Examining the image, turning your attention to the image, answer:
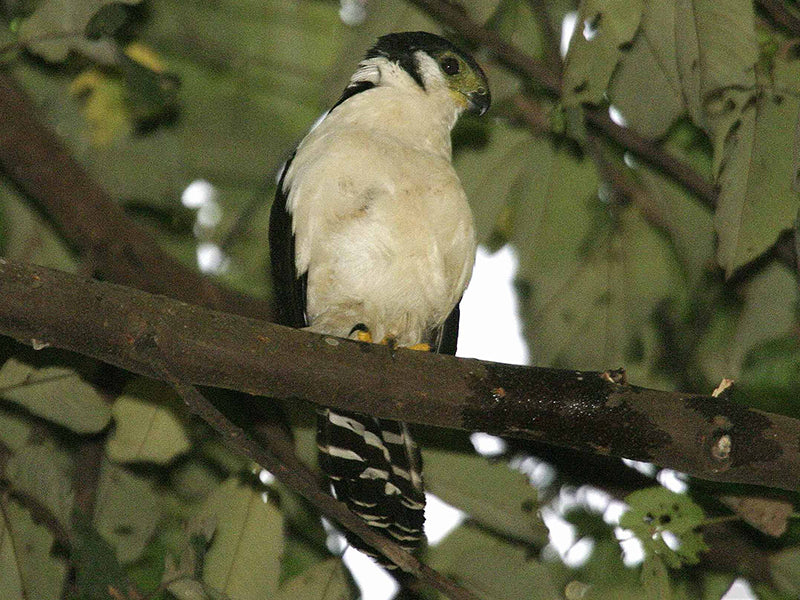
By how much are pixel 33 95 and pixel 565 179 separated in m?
2.12

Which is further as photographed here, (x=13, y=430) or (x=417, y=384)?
(x=13, y=430)

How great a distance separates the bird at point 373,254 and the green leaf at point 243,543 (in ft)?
0.76

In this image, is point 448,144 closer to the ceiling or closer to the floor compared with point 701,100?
closer to the floor

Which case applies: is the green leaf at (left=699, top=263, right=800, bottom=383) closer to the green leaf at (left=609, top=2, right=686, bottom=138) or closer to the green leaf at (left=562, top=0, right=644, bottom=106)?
the green leaf at (left=609, top=2, right=686, bottom=138)

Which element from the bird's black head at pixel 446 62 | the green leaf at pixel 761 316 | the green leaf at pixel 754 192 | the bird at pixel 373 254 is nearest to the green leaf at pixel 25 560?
the bird at pixel 373 254

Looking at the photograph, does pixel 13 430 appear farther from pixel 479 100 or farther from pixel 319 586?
pixel 479 100

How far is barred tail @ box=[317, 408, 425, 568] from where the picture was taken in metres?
3.03

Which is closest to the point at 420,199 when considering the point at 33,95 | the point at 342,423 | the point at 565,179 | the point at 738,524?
the point at 342,423

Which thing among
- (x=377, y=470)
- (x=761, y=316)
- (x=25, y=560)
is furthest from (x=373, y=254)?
(x=761, y=316)

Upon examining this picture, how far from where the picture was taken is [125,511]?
3.50 m

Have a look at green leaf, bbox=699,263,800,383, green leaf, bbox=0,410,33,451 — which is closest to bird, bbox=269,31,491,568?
green leaf, bbox=0,410,33,451

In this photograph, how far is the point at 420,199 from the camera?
3.23 metres

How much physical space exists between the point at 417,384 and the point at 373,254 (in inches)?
34.1

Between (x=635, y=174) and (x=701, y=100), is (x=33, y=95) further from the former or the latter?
(x=701, y=100)
